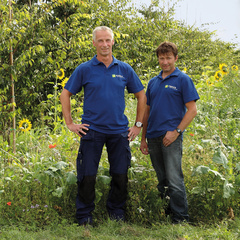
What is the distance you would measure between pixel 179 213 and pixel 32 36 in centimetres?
354

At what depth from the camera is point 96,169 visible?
3.55 m

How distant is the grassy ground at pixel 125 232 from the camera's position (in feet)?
10.2

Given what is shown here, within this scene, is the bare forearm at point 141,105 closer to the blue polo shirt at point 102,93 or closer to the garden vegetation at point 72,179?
the blue polo shirt at point 102,93

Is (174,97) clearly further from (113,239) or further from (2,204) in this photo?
(2,204)

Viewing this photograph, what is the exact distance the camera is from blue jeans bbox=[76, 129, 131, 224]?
3455mm

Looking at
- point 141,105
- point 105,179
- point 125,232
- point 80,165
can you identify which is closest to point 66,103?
point 80,165

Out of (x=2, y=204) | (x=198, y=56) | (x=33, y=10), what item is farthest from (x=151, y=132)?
(x=198, y=56)

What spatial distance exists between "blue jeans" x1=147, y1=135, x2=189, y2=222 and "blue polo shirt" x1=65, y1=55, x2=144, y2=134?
1.31 feet

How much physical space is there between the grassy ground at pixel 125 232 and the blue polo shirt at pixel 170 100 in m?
0.91

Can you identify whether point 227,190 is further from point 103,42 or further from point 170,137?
point 103,42

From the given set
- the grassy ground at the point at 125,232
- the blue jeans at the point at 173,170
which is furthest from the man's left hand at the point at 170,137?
the grassy ground at the point at 125,232

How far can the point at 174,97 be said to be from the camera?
3322 millimetres

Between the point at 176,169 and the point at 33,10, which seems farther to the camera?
the point at 33,10

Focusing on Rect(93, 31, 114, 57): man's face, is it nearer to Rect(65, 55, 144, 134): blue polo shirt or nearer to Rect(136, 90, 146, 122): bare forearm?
Rect(65, 55, 144, 134): blue polo shirt
